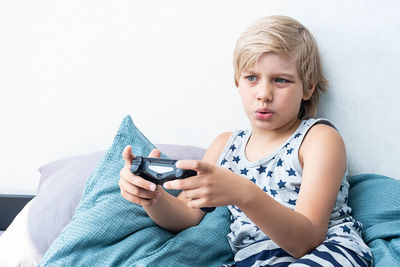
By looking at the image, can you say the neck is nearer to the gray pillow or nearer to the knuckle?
the gray pillow

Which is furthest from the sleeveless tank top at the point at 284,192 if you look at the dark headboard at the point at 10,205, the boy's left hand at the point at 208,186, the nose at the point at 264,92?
the dark headboard at the point at 10,205

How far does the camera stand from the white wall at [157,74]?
4.20 feet

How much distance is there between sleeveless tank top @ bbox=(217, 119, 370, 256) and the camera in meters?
1.03

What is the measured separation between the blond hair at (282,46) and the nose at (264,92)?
2.4 inches

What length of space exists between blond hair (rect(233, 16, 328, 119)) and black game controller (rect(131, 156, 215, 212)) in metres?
0.42

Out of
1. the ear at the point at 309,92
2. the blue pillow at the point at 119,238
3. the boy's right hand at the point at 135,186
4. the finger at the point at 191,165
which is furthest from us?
the ear at the point at 309,92

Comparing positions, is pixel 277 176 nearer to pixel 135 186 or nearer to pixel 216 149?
pixel 216 149

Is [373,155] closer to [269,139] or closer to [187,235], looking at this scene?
[269,139]

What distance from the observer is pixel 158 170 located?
2.67 ft

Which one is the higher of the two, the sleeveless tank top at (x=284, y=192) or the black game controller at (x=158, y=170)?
the black game controller at (x=158, y=170)

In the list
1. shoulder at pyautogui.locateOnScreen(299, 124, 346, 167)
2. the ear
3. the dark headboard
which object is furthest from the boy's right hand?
the dark headboard

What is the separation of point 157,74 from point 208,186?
0.77 m

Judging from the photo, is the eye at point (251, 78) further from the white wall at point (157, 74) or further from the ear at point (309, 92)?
the white wall at point (157, 74)

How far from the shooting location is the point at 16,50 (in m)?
1.61
